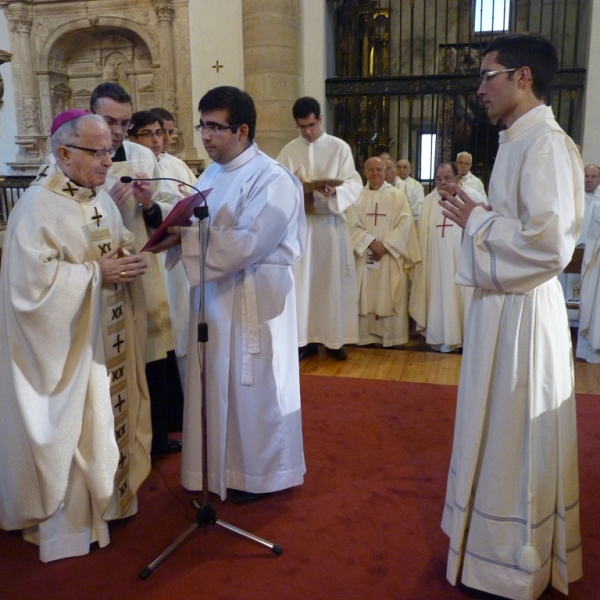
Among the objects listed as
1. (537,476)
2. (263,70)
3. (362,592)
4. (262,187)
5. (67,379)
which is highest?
(263,70)

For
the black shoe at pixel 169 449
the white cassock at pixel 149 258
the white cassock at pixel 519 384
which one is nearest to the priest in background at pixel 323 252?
the black shoe at pixel 169 449

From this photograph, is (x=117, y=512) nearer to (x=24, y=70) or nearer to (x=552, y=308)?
(x=552, y=308)

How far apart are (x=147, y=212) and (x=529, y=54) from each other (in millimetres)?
1950

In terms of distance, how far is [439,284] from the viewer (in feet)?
20.1

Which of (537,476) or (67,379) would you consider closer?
(537,476)

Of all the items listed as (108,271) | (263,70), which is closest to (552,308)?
(108,271)

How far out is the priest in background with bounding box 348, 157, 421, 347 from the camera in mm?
6191

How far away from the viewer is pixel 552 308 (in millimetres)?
2281

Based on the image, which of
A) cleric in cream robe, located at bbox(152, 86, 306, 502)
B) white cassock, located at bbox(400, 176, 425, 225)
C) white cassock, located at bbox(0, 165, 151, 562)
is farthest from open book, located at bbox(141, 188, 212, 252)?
white cassock, located at bbox(400, 176, 425, 225)

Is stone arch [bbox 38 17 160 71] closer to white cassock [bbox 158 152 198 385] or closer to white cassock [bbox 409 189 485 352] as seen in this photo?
white cassock [bbox 409 189 485 352]

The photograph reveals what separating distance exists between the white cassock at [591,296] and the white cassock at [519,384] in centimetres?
352

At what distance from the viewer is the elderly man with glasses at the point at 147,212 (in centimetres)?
314

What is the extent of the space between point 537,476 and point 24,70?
10.5m

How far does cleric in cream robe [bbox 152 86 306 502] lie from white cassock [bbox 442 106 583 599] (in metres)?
0.97
